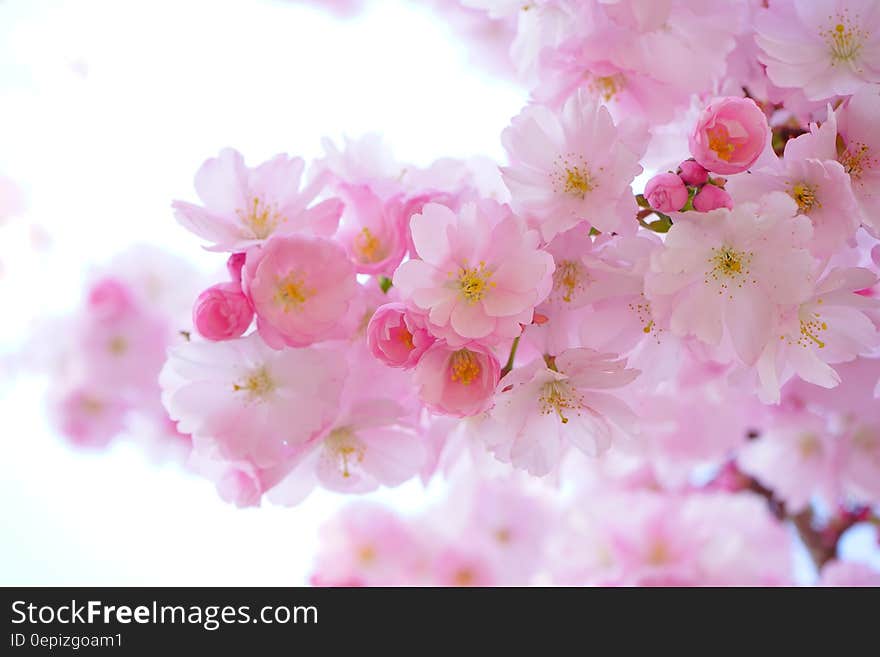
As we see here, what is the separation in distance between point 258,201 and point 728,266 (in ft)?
1.18

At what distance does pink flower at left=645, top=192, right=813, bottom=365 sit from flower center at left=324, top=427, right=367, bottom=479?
270mm

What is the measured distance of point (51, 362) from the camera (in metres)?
1.56

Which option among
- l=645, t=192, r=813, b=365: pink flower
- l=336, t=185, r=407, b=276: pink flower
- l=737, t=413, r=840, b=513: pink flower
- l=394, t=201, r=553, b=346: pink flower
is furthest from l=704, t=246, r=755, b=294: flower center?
l=737, t=413, r=840, b=513: pink flower

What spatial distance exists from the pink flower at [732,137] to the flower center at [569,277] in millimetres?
111

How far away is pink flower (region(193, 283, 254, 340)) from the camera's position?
61cm

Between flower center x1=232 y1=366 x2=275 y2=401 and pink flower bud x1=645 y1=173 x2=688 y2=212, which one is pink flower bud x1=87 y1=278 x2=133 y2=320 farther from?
pink flower bud x1=645 y1=173 x2=688 y2=212

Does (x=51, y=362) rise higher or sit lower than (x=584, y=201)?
lower

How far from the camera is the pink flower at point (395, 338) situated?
57 cm

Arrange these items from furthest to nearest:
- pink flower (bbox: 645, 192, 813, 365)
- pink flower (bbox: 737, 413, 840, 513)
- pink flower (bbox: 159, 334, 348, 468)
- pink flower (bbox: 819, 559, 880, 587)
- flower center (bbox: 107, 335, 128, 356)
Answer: flower center (bbox: 107, 335, 128, 356) → pink flower (bbox: 737, 413, 840, 513) → pink flower (bbox: 819, 559, 880, 587) → pink flower (bbox: 159, 334, 348, 468) → pink flower (bbox: 645, 192, 813, 365)

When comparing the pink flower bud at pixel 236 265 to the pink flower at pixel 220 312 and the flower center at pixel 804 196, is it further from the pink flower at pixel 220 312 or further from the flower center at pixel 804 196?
the flower center at pixel 804 196
